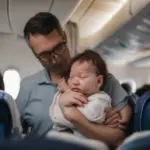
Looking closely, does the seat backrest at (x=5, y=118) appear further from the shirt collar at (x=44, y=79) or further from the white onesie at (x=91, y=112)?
the shirt collar at (x=44, y=79)

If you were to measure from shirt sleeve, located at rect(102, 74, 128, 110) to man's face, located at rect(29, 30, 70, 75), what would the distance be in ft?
0.59

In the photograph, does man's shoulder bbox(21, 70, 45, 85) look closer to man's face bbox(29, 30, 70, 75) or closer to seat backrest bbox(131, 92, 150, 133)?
man's face bbox(29, 30, 70, 75)

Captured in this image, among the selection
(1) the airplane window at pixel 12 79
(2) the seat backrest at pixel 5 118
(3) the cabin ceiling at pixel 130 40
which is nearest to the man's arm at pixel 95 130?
(2) the seat backrest at pixel 5 118

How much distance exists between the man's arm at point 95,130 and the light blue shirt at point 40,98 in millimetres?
110

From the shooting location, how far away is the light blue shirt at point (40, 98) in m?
1.17

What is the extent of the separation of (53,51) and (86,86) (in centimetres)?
22

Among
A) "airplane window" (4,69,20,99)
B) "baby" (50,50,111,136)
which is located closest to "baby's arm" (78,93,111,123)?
"baby" (50,50,111,136)

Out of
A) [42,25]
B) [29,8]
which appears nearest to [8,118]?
[42,25]

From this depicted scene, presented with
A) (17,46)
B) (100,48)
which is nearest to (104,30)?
(100,48)

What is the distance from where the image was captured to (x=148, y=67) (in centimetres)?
762

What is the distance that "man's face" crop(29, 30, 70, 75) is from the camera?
1.28 metres

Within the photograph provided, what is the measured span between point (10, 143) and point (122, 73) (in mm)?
7329

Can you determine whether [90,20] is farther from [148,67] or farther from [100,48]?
[148,67]

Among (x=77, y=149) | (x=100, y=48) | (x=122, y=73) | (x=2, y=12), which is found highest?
(x=2, y=12)
